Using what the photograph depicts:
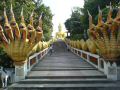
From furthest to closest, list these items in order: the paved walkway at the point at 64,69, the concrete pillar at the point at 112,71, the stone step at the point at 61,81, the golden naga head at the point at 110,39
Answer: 1. the paved walkway at the point at 64,69
2. the concrete pillar at the point at 112,71
3. the golden naga head at the point at 110,39
4. the stone step at the point at 61,81

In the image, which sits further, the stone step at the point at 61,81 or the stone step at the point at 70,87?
the stone step at the point at 61,81

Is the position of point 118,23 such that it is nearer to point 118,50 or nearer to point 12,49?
point 118,50

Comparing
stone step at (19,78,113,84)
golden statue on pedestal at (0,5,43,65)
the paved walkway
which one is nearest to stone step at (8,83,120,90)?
stone step at (19,78,113,84)

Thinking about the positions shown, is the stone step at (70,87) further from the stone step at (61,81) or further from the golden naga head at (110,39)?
the golden naga head at (110,39)

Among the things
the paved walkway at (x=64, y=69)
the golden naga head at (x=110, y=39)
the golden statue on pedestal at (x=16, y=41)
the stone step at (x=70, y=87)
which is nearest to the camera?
the stone step at (x=70, y=87)

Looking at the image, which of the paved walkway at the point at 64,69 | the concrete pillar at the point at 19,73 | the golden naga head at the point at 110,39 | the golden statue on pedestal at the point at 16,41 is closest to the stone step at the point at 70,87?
the concrete pillar at the point at 19,73

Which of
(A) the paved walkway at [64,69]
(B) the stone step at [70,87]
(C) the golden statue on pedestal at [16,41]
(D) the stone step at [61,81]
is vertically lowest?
(B) the stone step at [70,87]

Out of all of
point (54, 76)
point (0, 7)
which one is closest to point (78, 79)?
point (54, 76)

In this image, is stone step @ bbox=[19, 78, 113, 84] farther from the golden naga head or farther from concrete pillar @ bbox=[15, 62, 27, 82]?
the golden naga head

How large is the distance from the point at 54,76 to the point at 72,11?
54.7 metres

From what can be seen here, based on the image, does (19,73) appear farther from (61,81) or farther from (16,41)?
(61,81)

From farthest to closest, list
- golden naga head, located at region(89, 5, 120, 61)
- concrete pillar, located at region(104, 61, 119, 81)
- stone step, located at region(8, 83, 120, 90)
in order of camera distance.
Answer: concrete pillar, located at region(104, 61, 119, 81) < golden naga head, located at region(89, 5, 120, 61) < stone step, located at region(8, 83, 120, 90)

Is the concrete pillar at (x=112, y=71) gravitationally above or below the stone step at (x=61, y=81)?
above

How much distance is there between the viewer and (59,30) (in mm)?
105062
